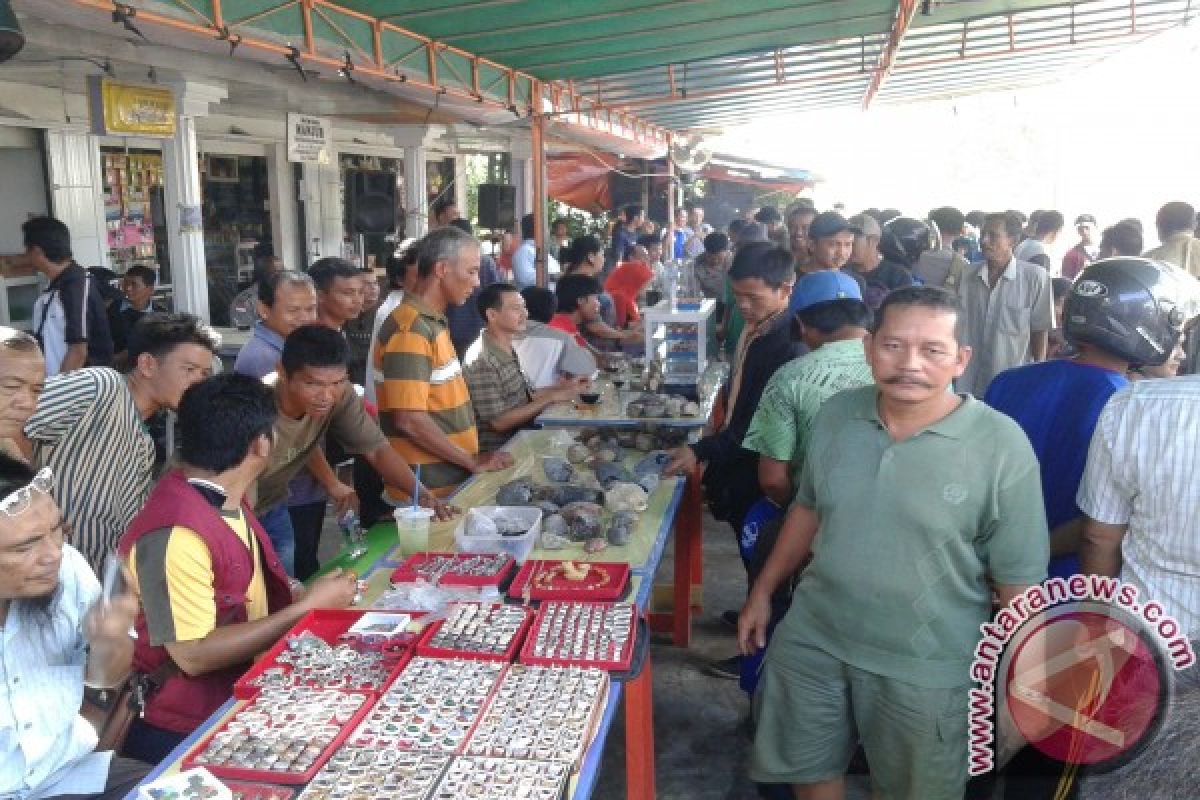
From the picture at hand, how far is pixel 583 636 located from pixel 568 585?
0.27 metres

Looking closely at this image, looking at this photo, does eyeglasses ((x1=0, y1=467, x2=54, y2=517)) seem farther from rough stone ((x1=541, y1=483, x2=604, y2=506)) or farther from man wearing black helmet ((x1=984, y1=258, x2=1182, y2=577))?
man wearing black helmet ((x1=984, y1=258, x2=1182, y2=577))

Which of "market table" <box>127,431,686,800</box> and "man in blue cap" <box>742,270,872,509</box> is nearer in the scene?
"market table" <box>127,431,686,800</box>

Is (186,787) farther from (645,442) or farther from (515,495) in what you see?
(645,442)

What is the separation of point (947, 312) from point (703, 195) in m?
18.9

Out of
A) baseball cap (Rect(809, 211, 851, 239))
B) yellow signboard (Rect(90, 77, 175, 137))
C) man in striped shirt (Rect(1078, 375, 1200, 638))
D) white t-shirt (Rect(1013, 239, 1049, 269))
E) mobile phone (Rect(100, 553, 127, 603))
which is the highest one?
yellow signboard (Rect(90, 77, 175, 137))

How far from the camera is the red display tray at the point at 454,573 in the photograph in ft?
7.89

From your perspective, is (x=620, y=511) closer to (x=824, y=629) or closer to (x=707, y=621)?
(x=824, y=629)

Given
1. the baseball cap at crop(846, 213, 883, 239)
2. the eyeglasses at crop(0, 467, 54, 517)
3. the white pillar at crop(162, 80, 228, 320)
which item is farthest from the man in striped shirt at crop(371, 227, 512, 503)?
the white pillar at crop(162, 80, 228, 320)

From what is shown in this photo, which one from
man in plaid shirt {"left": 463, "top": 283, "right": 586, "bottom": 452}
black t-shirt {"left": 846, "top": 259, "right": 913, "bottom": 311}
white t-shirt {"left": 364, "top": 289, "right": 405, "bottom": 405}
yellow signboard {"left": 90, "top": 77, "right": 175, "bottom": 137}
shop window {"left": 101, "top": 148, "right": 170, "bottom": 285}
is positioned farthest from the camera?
shop window {"left": 101, "top": 148, "right": 170, "bottom": 285}

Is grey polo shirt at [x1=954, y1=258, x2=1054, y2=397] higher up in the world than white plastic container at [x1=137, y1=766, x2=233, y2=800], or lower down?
higher up

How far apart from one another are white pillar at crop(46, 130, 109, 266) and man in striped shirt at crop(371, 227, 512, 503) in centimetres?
519

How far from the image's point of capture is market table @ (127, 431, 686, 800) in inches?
69.6

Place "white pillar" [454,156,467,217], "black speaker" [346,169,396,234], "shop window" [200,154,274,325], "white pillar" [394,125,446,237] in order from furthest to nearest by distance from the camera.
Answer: "white pillar" [454,156,467,217] < "white pillar" [394,125,446,237] < "black speaker" [346,169,396,234] < "shop window" [200,154,274,325]

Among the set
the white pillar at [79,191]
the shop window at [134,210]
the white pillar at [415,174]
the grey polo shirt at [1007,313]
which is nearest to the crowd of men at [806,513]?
the grey polo shirt at [1007,313]
